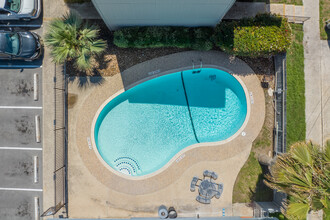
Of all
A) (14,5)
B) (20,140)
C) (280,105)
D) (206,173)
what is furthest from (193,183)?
(14,5)

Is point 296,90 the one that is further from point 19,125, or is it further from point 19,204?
point 19,204

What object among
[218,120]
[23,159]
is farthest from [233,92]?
[23,159]

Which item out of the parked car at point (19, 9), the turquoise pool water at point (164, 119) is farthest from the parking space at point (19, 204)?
the parked car at point (19, 9)

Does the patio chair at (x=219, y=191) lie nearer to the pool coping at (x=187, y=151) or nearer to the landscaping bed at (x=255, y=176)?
the landscaping bed at (x=255, y=176)

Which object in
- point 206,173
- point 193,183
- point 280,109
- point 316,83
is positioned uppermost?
point 316,83

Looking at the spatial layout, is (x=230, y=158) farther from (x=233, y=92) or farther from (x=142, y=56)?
(x=142, y=56)

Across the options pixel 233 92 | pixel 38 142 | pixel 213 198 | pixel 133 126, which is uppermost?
pixel 233 92
